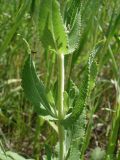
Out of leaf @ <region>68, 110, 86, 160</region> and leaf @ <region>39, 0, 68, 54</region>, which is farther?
leaf @ <region>68, 110, 86, 160</region>

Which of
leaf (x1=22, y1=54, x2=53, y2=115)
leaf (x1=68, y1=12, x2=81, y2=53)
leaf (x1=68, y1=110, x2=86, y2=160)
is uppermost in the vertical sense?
leaf (x1=68, y1=12, x2=81, y2=53)

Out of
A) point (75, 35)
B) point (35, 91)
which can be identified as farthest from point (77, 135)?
point (75, 35)

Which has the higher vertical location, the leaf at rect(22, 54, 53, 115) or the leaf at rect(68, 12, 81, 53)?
the leaf at rect(68, 12, 81, 53)

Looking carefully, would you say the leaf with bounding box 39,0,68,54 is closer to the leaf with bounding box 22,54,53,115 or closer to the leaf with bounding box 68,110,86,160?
the leaf with bounding box 22,54,53,115

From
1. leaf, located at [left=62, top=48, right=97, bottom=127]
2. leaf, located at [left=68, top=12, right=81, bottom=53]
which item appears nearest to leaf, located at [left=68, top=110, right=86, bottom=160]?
leaf, located at [left=62, top=48, right=97, bottom=127]

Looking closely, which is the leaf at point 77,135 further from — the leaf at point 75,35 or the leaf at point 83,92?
the leaf at point 75,35

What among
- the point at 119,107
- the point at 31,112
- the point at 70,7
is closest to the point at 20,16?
the point at 70,7

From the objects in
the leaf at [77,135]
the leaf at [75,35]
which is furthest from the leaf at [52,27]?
the leaf at [77,135]

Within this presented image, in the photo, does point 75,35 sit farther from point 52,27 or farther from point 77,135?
point 77,135
